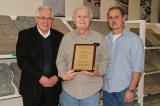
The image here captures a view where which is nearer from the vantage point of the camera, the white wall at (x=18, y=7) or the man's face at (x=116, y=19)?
the man's face at (x=116, y=19)

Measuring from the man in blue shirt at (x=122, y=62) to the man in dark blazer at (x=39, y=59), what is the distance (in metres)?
0.55

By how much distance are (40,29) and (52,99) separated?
0.68 metres

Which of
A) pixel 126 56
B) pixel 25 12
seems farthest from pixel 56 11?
pixel 126 56

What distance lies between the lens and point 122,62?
2510mm

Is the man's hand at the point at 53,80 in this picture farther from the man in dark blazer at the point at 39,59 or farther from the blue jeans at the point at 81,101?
the blue jeans at the point at 81,101

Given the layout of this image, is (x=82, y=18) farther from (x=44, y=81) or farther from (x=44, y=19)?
(x=44, y=81)

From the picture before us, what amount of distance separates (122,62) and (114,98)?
0.38 m

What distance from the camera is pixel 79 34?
231 centimetres

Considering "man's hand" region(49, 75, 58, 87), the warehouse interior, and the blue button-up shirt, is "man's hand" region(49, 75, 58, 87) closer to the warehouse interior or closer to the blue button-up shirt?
the warehouse interior

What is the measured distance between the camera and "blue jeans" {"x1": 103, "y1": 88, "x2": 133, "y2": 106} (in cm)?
253

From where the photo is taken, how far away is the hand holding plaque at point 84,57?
2252 millimetres

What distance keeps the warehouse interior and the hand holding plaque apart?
0.62 meters

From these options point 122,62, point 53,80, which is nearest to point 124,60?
point 122,62

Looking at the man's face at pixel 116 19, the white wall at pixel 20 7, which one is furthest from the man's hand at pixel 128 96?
the white wall at pixel 20 7
